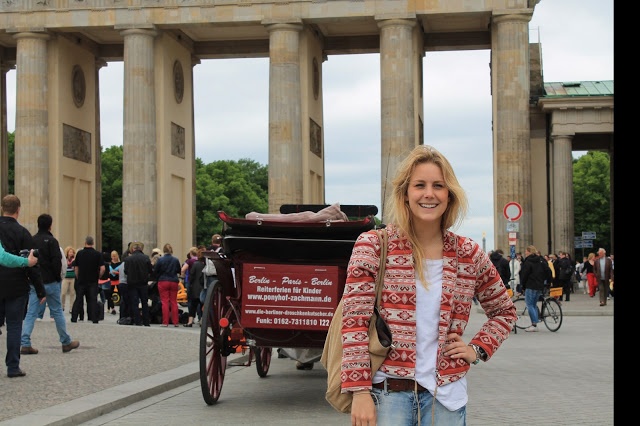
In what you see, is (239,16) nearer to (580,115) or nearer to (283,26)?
(283,26)

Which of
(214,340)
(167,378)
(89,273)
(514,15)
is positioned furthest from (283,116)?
(214,340)

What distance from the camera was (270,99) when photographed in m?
48.2

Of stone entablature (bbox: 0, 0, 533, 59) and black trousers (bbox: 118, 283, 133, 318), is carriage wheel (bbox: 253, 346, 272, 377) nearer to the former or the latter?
black trousers (bbox: 118, 283, 133, 318)

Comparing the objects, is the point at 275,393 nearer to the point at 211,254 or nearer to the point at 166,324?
the point at 211,254

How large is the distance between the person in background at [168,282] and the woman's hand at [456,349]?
2047 centimetres

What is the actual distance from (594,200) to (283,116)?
4693 cm

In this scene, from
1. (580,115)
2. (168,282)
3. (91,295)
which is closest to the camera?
(91,295)

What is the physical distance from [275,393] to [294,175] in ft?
119

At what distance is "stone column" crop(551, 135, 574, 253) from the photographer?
49000 mm

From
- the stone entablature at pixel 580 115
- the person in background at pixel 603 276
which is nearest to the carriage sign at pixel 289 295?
the person in background at pixel 603 276

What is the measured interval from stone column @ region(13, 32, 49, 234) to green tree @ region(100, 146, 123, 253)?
3066cm

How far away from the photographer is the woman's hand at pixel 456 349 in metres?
3.74

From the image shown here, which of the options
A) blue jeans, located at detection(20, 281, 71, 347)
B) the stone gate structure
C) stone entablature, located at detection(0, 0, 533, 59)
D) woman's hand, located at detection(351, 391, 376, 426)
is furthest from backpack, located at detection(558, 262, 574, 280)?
woman's hand, located at detection(351, 391, 376, 426)

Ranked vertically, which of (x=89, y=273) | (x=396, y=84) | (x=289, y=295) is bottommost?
(x=89, y=273)
